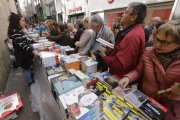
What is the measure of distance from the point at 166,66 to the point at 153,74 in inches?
5.0

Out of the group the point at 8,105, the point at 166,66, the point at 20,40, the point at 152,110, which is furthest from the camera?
the point at 20,40

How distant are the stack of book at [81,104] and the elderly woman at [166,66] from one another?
352 mm

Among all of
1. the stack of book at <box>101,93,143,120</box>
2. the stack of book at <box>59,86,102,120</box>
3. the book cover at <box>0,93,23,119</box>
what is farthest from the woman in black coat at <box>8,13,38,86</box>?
the stack of book at <box>101,93,143,120</box>

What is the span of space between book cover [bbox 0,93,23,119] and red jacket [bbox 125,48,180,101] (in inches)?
75.5

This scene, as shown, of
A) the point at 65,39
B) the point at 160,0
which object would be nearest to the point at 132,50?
the point at 65,39

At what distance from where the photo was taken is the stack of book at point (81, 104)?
86cm

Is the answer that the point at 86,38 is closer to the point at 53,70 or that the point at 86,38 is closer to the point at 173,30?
the point at 53,70

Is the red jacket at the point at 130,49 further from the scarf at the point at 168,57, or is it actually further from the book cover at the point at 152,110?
the book cover at the point at 152,110

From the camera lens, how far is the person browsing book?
117 centimetres

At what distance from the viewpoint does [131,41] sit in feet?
3.80

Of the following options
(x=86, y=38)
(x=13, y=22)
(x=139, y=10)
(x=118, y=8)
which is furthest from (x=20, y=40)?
(x=118, y=8)

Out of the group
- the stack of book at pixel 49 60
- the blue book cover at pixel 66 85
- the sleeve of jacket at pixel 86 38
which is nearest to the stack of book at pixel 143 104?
the blue book cover at pixel 66 85

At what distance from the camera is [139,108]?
891 mm

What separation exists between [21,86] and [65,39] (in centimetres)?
164
